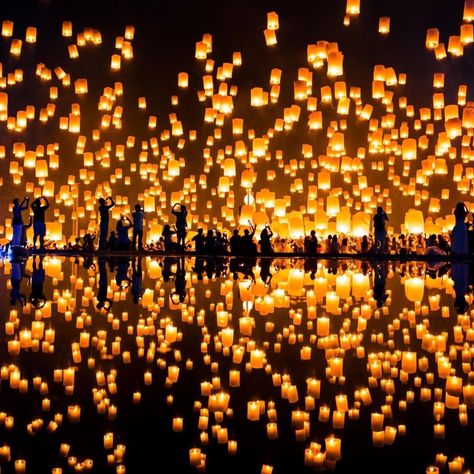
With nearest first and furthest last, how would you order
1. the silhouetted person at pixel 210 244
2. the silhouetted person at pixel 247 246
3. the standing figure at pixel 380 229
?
the standing figure at pixel 380 229 → the silhouetted person at pixel 247 246 → the silhouetted person at pixel 210 244

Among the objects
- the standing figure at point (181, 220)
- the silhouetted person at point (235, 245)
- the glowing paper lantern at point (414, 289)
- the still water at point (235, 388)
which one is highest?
the standing figure at point (181, 220)

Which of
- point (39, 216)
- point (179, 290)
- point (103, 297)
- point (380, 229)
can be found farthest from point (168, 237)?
point (103, 297)

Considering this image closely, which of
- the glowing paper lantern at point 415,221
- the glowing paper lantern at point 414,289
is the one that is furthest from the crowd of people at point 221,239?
the glowing paper lantern at point 414,289

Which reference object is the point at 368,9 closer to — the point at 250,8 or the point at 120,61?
the point at 250,8

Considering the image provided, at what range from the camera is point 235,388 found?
2.11 meters

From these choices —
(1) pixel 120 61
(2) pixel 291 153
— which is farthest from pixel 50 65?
(2) pixel 291 153

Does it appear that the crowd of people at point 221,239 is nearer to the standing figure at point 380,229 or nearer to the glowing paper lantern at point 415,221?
the standing figure at point 380,229

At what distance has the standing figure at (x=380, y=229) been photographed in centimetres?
1283

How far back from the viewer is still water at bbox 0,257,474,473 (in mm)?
1518

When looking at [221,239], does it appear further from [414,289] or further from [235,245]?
[414,289]

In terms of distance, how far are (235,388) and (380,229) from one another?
11183mm

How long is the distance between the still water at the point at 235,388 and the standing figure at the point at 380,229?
8.75m

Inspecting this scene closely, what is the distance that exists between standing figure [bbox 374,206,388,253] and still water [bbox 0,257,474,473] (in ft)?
28.7

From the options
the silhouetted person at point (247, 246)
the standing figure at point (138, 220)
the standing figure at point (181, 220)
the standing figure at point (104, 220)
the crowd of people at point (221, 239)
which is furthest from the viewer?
the silhouetted person at point (247, 246)
